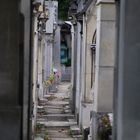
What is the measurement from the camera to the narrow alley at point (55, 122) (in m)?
19.7

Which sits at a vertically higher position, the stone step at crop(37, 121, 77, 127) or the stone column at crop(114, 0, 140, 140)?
the stone column at crop(114, 0, 140, 140)

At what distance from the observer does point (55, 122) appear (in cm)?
2319

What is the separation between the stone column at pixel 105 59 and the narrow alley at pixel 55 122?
Result: 3.87 metres

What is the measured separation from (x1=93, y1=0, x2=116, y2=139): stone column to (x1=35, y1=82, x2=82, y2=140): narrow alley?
3865 mm

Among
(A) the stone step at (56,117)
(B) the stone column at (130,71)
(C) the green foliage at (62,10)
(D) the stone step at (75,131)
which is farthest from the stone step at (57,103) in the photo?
(C) the green foliage at (62,10)

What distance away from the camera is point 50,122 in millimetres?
23109

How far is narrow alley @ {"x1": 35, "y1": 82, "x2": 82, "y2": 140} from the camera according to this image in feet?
64.5

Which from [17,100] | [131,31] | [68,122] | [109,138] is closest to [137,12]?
[131,31]

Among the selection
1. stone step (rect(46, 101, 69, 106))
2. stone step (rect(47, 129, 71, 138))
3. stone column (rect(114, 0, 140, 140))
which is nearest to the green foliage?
stone step (rect(46, 101, 69, 106))

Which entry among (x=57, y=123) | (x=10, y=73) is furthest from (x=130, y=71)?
(x=57, y=123)

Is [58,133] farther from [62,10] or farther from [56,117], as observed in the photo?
[62,10]

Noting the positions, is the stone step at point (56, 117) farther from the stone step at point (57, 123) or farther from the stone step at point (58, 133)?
the stone step at point (58, 133)

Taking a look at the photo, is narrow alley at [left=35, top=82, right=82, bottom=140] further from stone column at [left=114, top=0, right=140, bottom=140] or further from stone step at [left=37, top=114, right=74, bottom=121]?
stone column at [left=114, top=0, right=140, bottom=140]

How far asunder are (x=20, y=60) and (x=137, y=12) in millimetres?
2183
